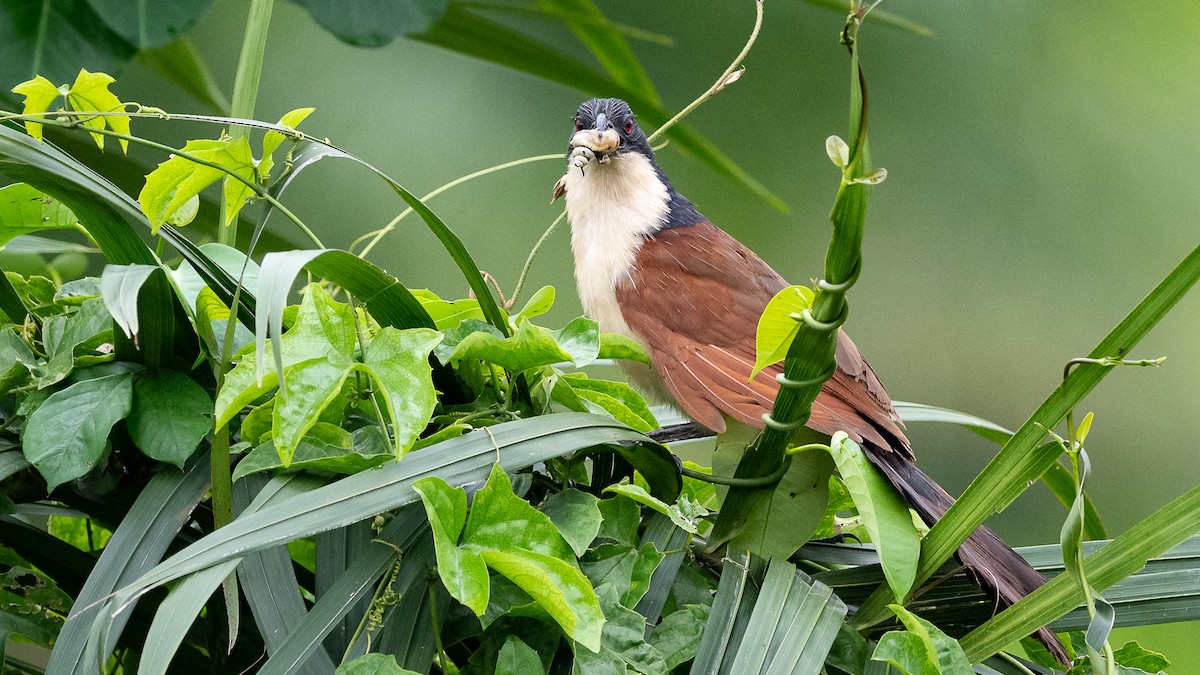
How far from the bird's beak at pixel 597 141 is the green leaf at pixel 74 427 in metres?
0.55

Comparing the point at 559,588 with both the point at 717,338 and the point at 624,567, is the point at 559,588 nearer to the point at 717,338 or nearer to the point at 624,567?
the point at 624,567

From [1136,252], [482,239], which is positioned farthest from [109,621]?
[1136,252]

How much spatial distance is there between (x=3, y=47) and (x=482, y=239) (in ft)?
5.97

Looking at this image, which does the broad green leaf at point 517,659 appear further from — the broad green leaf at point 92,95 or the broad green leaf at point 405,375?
the broad green leaf at point 92,95

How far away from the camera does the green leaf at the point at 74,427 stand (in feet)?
1.31

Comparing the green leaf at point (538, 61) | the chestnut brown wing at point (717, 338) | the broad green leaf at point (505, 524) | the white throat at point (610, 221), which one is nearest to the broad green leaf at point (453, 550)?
the broad green leaf at point (505, 524)

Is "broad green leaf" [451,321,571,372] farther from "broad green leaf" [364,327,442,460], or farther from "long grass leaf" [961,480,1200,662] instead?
"long grass leaf" [961,480,1200,662]

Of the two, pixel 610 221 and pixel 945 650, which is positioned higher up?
pixel 610 221

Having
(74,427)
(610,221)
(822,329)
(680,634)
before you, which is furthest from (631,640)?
(610,221)

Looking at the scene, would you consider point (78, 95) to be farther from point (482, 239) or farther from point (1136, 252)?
point (1136, 252)

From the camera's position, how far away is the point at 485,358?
16.9 inches

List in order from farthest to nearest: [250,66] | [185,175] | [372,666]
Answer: [250,66] → [185,175] → [372,666]

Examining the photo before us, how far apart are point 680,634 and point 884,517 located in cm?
9

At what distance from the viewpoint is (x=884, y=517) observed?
388mm
